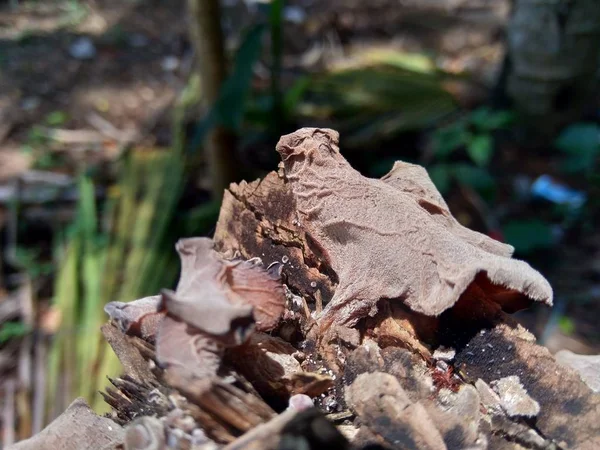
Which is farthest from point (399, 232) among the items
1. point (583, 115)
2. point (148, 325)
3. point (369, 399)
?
point (583, 115)

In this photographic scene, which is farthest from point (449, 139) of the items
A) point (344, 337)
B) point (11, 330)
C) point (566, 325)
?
point (344, 337)

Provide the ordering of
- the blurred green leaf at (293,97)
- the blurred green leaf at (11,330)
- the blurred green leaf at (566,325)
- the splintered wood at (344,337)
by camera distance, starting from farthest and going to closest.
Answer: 1. the blurred green leaf at (293,97)
2. the blurred green leaf at (566,325)
3. the blurred green leaf at (11,330)
4. the splintered wood at (344,337)

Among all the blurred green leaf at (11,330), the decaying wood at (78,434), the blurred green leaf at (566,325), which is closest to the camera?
the decaying wood at (78,434)

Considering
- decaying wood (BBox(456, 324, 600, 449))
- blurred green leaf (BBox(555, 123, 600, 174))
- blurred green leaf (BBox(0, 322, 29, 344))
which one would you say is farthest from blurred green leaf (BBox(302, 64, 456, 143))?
decaying wood (BBox(456, 324, 600, 449))

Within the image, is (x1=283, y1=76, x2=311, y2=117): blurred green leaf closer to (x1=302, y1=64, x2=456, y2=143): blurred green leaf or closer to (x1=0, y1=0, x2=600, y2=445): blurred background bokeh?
(x1=0, y1=0, x2=600, y2=445): blurred background bokeh

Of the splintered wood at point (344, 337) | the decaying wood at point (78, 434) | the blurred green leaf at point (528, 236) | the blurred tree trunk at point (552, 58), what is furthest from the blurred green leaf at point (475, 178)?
the decaying wood at point (78, 434)

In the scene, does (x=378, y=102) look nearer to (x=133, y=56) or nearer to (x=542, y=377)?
(x=133, y=56)

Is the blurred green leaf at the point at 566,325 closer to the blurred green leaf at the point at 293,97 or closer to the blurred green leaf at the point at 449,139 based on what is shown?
the blurred green leaf at the point at 449,139
